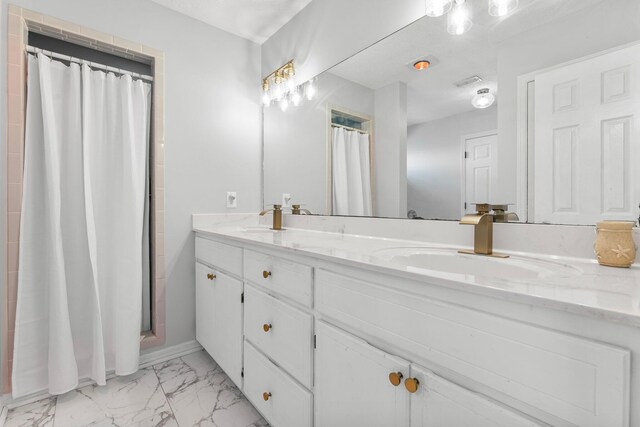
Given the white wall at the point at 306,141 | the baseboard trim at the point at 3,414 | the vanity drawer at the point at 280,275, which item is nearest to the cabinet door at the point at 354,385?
the vanity drawer at the point at 280,275

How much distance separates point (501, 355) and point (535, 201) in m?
0.64

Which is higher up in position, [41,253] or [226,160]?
[226,160]

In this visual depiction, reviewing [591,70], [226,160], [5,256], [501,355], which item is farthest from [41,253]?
[591,70]

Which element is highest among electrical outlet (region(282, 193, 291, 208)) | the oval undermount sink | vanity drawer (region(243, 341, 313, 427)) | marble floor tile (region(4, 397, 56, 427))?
electrical outlet (region(282, 193, 291, 208))

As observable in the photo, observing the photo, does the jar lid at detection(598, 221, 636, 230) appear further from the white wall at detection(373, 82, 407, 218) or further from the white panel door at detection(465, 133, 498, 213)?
the white wall at detection(373, 82, 407, 218)

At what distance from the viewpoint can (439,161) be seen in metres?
1.24

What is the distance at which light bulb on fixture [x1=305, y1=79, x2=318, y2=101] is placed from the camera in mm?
1827

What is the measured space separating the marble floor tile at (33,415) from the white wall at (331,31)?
2213 mm

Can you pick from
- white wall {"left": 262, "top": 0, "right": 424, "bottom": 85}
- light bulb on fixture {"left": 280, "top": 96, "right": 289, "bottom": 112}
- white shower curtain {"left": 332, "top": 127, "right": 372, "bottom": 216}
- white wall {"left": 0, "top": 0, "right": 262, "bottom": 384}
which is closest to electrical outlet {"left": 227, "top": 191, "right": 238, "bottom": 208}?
white wall {"left": 0, "top": 0, "right": 262, "bottom": 384}

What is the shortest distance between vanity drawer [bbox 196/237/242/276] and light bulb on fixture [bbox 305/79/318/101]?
105cm

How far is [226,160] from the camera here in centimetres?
209

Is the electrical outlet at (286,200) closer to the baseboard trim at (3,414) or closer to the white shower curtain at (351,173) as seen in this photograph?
the white shower curtain at (351,173)

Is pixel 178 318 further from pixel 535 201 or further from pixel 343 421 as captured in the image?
pixel 535 201

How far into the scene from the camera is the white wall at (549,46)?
2.65ft
